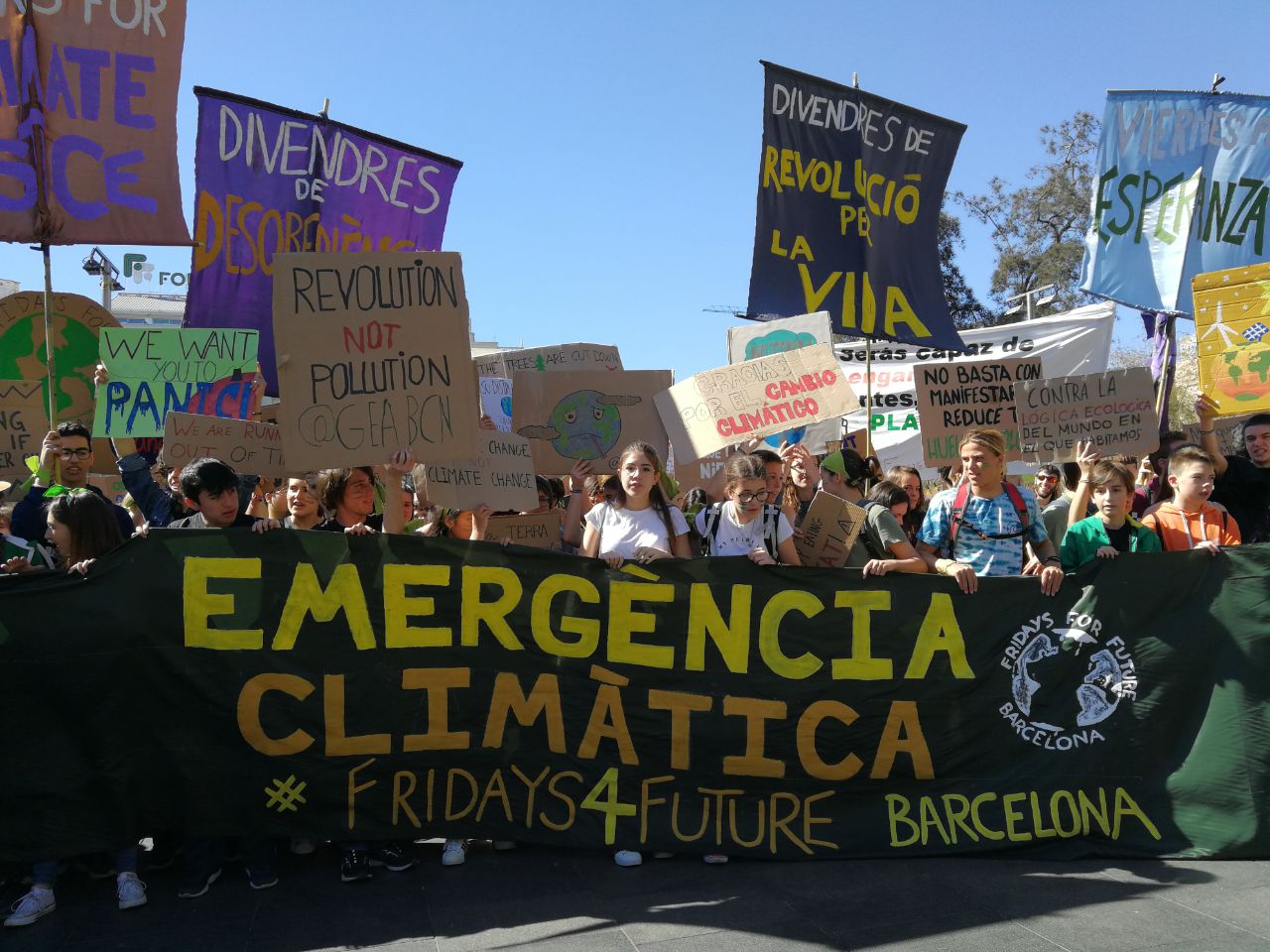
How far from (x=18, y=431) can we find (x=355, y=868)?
3556mm

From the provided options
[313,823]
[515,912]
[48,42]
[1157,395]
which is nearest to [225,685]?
[313,823]

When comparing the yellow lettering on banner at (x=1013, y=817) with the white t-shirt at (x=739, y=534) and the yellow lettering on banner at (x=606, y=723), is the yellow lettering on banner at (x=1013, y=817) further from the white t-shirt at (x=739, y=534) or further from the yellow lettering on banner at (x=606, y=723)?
the yellow lettering on banner at (x=606, y=723)

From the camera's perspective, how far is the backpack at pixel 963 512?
15.3 feet

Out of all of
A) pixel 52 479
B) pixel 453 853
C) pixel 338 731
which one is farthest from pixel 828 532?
pixel 52 479

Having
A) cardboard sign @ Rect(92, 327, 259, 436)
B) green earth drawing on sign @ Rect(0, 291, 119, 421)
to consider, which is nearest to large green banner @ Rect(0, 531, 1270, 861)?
cardboard sign @ Rect(92, 327, 259, 436)

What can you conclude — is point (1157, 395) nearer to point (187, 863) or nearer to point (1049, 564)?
point (1049, 564)

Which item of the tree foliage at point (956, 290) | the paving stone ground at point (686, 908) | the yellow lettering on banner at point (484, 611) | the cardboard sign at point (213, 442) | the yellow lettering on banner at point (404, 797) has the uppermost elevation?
the tree foliage at point (956, 290)

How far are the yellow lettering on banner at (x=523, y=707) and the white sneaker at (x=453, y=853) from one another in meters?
0.43

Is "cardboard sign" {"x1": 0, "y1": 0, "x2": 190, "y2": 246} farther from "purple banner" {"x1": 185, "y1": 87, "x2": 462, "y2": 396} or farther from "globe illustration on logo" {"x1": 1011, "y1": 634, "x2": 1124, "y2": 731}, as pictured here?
"globe illustration on logo" {"x1": 1011, "y1": 634, "x2": 1124, "y2": 731}

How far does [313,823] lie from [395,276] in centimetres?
236

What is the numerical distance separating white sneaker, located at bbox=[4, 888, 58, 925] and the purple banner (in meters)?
4.20

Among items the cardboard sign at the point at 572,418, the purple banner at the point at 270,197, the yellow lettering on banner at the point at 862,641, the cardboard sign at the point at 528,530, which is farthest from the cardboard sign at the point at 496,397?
the yellow lettering on banner at the point at 862,641

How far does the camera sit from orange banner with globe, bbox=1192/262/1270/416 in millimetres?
6289

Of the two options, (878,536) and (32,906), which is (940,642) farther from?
(32,906)
